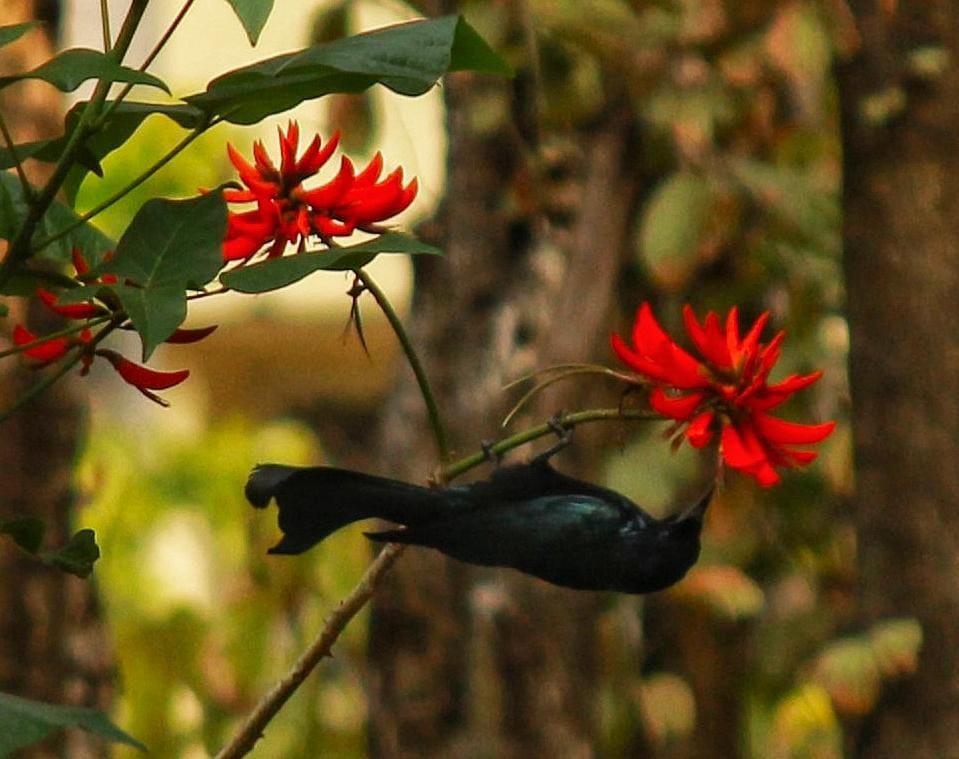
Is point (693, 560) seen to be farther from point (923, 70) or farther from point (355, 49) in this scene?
point (923, 70)

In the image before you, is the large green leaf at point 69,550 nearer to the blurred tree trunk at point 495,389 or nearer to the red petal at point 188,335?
the red petal at point 188,335

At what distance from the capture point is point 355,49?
0.84 meters

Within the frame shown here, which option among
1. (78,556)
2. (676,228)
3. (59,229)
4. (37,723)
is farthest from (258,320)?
(37,723)

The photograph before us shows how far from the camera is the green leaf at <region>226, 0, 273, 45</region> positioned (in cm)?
79

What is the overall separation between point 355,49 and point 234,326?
602 cm

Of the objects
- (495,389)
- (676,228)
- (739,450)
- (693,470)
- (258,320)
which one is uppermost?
(739,450)

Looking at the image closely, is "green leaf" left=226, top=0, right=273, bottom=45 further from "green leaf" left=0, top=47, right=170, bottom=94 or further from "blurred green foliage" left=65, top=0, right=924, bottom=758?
"blurred green foliage" left=65, top=0, right=924, bottom=758

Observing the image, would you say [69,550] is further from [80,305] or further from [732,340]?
[732,340]

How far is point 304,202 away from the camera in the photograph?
3.03 ft

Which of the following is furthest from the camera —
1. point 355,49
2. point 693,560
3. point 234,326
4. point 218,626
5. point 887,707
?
point 234,326

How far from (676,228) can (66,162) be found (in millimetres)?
1842

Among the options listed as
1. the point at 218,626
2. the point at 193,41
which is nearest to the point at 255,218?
the point at 218,626

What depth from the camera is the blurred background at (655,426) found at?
237 centimetres

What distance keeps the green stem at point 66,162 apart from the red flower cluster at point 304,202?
0.08 metres
